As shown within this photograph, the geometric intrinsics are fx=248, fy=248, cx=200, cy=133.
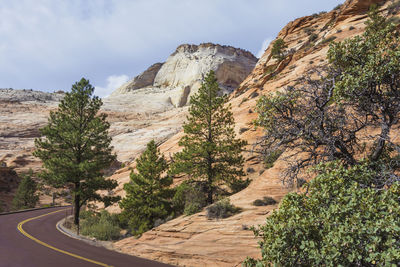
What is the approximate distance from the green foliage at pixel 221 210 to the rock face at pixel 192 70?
9189 centimetres

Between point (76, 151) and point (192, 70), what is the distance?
10683 cm

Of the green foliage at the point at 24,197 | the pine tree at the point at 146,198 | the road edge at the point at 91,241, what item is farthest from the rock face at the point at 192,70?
the road edge at the point at 91,241

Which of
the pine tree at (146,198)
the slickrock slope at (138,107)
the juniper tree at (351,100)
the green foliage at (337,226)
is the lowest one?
the pine tree at (146,198)

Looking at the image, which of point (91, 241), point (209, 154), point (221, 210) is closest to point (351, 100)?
point (221, 210)

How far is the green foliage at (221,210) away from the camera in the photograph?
529 inches

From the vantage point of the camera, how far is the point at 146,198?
18.8 meters

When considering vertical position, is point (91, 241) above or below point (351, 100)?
below

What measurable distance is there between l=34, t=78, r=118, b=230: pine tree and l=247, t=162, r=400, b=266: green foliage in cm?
1935

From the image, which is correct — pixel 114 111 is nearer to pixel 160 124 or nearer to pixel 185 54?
pixel 160 124

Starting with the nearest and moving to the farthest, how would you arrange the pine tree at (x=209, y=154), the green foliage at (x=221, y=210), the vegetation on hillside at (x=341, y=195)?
1. the vegetation on hillside at (x=341, y=195)
2. the green foliage at (x=221, y=210)
3. the pine tree at (x=209, y=154)

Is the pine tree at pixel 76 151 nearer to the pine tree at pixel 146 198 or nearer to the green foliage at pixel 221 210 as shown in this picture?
the pine tree at pixel 146 198

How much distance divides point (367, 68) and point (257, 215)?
866 cm

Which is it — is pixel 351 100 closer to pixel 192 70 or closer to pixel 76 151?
pixel 76 151

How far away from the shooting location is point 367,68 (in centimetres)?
588
